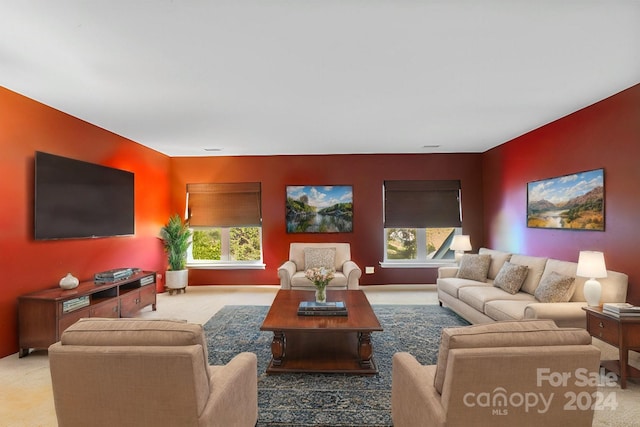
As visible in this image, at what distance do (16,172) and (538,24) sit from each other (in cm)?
465

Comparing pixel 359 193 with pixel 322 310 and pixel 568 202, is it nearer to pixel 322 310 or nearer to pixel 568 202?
pixel 568 202

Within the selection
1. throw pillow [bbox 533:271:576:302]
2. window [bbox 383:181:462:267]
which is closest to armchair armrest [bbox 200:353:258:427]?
throw pillow [bbox 533:271:576:302]

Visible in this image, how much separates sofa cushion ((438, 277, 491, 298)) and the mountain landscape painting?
1.18 m

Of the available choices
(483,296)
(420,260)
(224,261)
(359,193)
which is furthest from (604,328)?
(224,261)

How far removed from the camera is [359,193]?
614 cm

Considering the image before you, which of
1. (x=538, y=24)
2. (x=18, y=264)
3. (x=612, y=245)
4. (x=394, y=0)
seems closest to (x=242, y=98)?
(x=394, y=0)

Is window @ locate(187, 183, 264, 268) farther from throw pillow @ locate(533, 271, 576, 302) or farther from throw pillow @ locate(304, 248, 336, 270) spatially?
throw pillow @ locate(533, 271, 576, 302)

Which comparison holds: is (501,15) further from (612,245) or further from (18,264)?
(18,264)

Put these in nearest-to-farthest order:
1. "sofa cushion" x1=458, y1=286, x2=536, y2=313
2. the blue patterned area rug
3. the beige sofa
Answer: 1. the blue patterned area rug
2. the beige sofa
3. "sofa cushion" x1=458, y1=286, x2=536, y2=313

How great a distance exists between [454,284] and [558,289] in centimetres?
136

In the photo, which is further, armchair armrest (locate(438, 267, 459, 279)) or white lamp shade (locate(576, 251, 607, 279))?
Result: armchair armrest (locate(438, 267, 459, 279))

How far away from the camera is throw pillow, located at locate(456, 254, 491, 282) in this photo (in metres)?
4.55

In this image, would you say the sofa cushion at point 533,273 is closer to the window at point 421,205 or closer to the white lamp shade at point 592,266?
the white lamp shade at point 592,266

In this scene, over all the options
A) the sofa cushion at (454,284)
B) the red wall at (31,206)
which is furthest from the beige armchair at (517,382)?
the red wall at (31,206)
